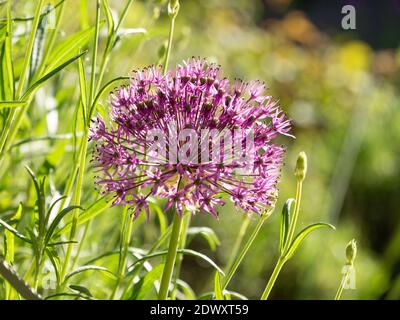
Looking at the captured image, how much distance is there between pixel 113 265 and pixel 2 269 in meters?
0.50

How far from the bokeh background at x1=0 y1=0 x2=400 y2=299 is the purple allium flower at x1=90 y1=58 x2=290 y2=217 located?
31 centimetres

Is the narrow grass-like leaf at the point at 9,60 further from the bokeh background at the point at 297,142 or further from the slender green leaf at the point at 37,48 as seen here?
the bokeh background at the point at 297,142

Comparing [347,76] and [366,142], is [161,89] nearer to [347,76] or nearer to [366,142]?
[366,142]

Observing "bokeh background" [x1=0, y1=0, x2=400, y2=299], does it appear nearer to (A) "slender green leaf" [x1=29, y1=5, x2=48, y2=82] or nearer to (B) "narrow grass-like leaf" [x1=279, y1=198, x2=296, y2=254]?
(A) "slender green leaf" [x1=29, y1=5, x2=48, y2=82]

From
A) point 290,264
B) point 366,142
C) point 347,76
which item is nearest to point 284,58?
point 347,76

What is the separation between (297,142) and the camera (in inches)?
140

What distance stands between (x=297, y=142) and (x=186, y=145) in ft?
9.07

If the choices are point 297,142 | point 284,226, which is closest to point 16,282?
point 284,226

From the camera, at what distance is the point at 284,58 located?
455cm

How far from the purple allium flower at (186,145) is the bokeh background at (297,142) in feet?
1.01

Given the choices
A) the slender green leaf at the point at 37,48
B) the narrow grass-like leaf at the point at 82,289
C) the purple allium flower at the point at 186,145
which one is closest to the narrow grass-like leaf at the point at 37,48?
the slender green leaf at the point at 37,48

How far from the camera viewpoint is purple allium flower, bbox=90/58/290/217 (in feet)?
2.68

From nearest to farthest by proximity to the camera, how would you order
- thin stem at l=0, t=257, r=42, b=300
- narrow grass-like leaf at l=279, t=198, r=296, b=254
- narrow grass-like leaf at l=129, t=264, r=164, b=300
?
thin stem at l=0, t=257, r=42, b=300 < narrow grass-like leaf at l=279, t=198, r=296, b=254 < narrow grass-like leaf at l=129, t=264, r=164, b=300

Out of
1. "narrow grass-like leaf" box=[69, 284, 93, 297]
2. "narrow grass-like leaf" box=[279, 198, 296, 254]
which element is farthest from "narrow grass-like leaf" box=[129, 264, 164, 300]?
"narrow grass-like leaf" box=[279, 198, 296, 254]
